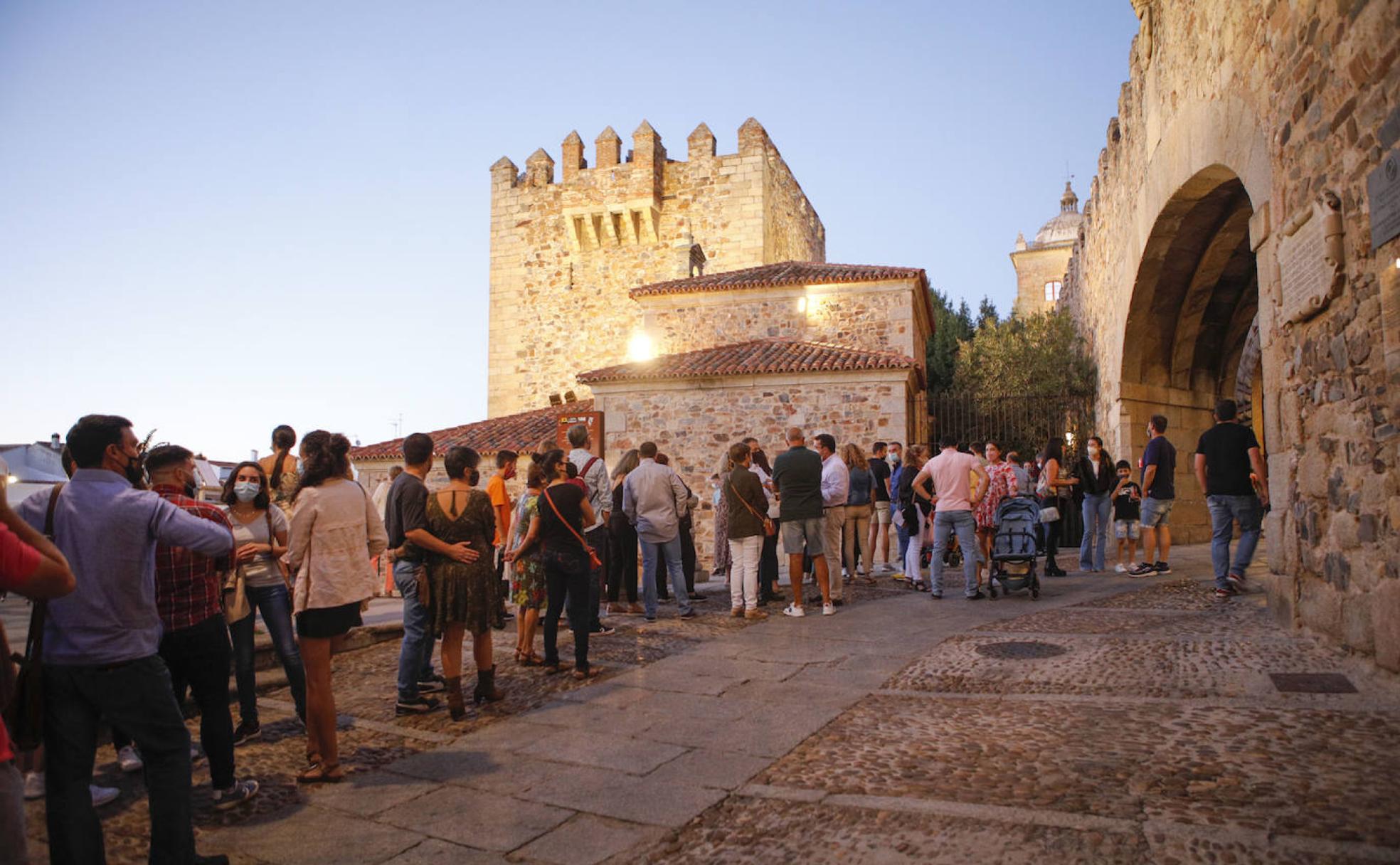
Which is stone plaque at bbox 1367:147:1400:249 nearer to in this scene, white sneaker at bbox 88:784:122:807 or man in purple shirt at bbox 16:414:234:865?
man in purple shirt at bbox 16:414:234:865

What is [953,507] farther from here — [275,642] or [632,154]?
[632,154]

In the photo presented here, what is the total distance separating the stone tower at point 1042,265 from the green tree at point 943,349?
1178cm

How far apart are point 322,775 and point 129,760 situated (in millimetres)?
1034

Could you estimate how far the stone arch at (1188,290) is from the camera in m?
8.23

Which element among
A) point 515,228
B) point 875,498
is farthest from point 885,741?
point 515,228

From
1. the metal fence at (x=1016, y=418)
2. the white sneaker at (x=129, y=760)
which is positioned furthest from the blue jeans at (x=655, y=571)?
the metal fence at (x=1016, y=418)

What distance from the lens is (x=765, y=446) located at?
53.5 ft

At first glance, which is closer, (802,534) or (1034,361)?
(802,534)

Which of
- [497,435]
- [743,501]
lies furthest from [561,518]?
[497,435]

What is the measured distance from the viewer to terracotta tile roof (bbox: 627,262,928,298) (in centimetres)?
1908

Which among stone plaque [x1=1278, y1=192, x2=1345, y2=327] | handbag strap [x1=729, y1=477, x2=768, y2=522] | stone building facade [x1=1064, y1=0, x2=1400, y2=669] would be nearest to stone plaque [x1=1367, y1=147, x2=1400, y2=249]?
stone building facade [x1=1064, y1=0, x2=1400, y2=669]

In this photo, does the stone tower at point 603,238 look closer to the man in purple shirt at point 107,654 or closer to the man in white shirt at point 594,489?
the man in white shirt at point 594,489

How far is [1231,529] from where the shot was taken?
747cm

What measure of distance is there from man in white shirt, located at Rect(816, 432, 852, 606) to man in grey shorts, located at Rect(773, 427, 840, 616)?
42cm
